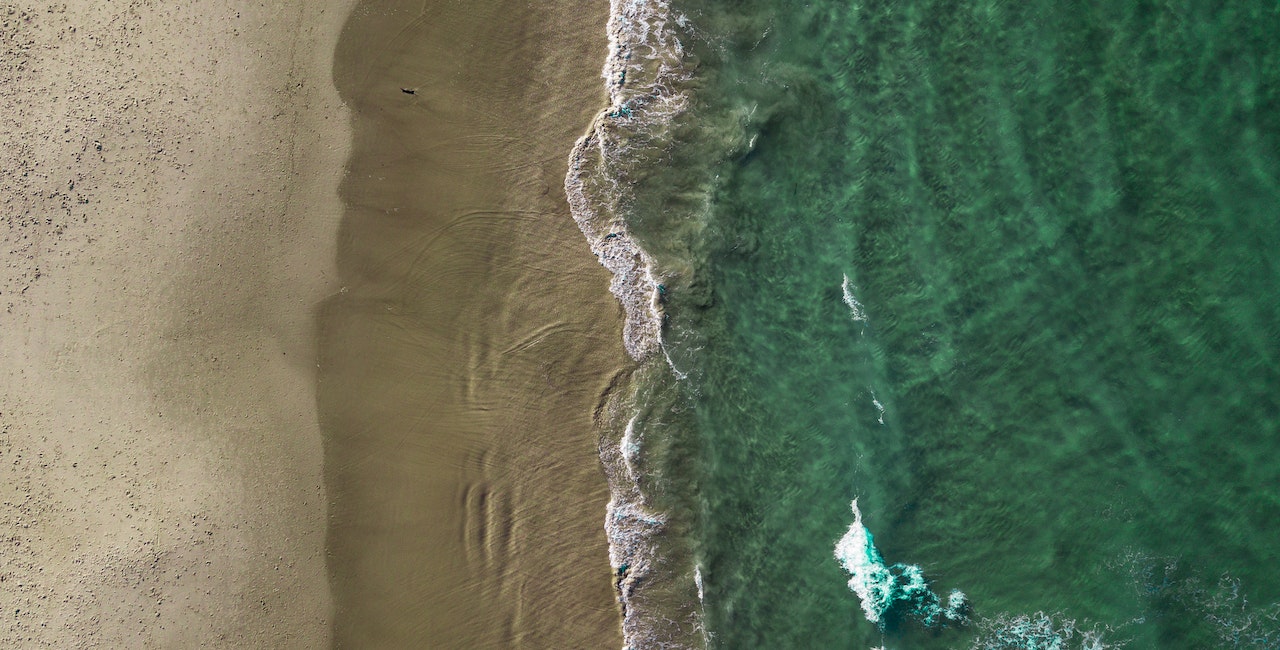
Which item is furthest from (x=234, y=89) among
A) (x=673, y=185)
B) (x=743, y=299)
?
(x=743, y=299)

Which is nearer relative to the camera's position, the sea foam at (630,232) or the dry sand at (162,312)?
the dry sand at (162,312)

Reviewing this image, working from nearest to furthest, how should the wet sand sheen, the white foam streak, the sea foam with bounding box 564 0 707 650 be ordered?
the wet sand sheen < the sea foam with bounding box 564 0 707 650 < the white foam streak

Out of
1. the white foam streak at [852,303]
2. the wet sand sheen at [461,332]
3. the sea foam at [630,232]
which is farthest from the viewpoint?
the white foam streak at [852,303]

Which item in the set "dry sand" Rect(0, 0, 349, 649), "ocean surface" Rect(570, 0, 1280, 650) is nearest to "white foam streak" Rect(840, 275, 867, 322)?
"ocean surface" Rect(570, 0, 1280, 650)

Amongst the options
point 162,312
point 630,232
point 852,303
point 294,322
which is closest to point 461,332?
point 294,322

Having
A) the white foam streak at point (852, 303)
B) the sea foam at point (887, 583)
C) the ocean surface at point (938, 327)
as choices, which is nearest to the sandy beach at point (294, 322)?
the ocean surface at point (938, 327)

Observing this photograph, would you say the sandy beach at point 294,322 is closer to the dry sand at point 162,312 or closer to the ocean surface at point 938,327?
the dry sand at point 162,312

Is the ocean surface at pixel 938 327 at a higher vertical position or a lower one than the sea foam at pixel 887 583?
higher

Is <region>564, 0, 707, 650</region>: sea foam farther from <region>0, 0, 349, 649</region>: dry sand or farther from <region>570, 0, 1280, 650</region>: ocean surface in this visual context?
<region>0, 0, 349, 649</region>: dry sand

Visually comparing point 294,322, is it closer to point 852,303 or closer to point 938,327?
point 852,303
